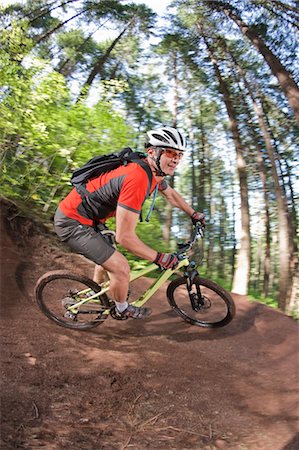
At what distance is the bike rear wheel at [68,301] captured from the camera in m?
3.75

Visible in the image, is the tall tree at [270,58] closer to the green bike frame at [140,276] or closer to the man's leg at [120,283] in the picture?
the green bike frame at [140,276]

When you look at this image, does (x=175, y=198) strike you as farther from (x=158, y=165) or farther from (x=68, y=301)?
(x=68, y=301)

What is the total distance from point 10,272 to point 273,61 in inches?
315

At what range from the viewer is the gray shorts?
3.24 m

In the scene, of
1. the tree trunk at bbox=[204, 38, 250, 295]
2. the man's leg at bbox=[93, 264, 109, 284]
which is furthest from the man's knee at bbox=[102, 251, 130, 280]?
the tree trunk at bbox=[204, 38, 250, 295]

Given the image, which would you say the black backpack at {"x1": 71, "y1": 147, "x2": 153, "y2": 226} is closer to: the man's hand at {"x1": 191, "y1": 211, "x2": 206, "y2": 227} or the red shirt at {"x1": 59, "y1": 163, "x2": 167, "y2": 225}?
the red shirt at {"x1": 59, "y1": 163, "x2": 167, "y2": 225}

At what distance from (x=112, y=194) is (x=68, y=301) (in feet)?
4.81

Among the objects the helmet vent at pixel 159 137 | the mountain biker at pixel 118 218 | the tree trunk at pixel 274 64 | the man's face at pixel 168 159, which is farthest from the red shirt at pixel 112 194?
the tree trunk at pixel 274 64

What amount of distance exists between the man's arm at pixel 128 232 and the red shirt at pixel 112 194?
53 mm

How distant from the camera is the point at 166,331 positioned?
418cm

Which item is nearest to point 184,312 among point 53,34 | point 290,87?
point 290,87

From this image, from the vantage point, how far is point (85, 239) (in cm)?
328

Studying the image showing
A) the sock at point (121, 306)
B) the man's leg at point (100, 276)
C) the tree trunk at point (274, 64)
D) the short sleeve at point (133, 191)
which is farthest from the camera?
the tree trunk at point (274, 64)

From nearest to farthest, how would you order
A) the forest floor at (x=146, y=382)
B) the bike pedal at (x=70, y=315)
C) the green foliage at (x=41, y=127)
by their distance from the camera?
the forest floor at (x=146, y=382) → the bike pedal at (x=70, y=315) → the green foliage at (x=41, y=127)
